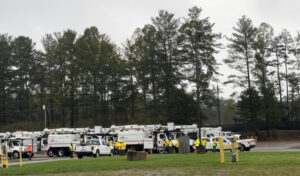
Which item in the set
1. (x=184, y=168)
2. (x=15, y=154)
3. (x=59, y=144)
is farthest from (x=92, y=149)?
(x=184, y=168)

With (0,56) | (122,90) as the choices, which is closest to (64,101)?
(122,90)

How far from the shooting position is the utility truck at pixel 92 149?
119 feet

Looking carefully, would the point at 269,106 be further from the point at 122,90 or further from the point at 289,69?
the point at 122,90

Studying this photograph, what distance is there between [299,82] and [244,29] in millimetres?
14442

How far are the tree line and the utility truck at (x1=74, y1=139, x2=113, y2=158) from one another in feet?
87.4

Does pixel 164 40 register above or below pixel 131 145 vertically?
above

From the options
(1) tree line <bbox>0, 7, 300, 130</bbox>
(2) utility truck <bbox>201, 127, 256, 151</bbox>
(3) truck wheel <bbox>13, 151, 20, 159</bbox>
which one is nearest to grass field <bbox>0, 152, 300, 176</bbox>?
(2) utility truck <bbox>201, 127, 256, 151</bbox>

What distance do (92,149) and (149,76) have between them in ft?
113

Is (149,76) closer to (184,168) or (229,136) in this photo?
(229,136)

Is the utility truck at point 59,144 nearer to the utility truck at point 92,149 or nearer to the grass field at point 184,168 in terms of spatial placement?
the utility truck at point 92,149

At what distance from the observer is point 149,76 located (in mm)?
69562

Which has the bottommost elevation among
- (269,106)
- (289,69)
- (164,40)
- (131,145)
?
(131,145)

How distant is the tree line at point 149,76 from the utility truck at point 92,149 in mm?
26648

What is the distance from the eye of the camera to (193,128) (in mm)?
44625
